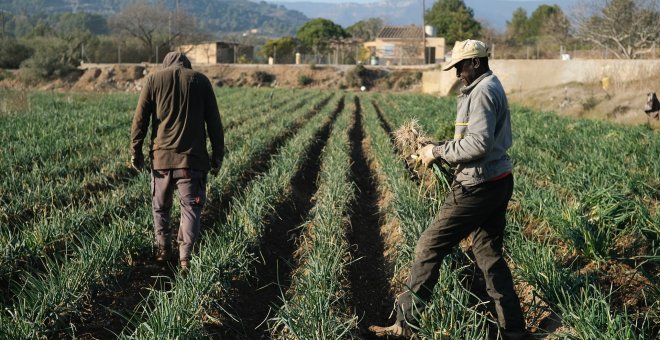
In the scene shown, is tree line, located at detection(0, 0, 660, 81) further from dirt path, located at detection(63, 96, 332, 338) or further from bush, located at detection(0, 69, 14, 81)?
dirt path, located at detection(63, 96, 332, 338)

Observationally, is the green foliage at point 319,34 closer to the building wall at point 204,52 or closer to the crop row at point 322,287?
the building wall at point 204,52

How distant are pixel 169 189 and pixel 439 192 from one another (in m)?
2.16

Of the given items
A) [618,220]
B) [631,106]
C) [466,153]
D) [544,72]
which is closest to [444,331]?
[466,153]

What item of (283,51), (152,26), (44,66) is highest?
(152,26)

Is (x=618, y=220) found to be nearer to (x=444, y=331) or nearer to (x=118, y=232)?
(x=444, y=331)

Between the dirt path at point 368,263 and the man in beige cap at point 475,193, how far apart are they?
567 mm

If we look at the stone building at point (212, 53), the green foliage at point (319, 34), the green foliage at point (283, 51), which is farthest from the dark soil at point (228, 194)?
the green foliage at point (319, 34)

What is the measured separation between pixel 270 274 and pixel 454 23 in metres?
58.3

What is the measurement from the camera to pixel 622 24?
28.8m

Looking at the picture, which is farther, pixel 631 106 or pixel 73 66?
pixel 73 66

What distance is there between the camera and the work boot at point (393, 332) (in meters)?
3.67

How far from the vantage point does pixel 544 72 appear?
2514cm

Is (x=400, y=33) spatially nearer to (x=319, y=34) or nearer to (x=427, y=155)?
(x=319, y=34)

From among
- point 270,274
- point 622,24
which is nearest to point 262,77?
point 622,24
